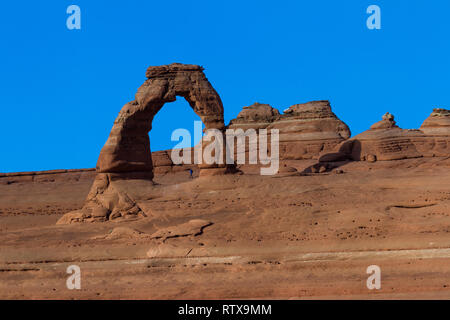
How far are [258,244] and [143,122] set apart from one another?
24.2 ft

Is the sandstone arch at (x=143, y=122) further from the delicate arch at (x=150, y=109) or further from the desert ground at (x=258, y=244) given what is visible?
the desert ground at (x=258, y=244)

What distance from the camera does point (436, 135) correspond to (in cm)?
3055

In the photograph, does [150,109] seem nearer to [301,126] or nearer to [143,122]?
[143,122]

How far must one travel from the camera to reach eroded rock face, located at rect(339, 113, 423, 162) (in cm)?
2812

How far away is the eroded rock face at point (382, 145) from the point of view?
28.1 metres

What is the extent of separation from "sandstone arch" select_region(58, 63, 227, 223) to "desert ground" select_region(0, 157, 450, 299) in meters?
A: 1.45

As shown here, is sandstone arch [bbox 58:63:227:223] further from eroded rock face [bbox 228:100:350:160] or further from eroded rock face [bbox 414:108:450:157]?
eroded rock face [bbox 228:100:350:160]

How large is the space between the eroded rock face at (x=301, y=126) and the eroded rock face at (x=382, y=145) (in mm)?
3308

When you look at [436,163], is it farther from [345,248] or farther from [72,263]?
[72,263]
